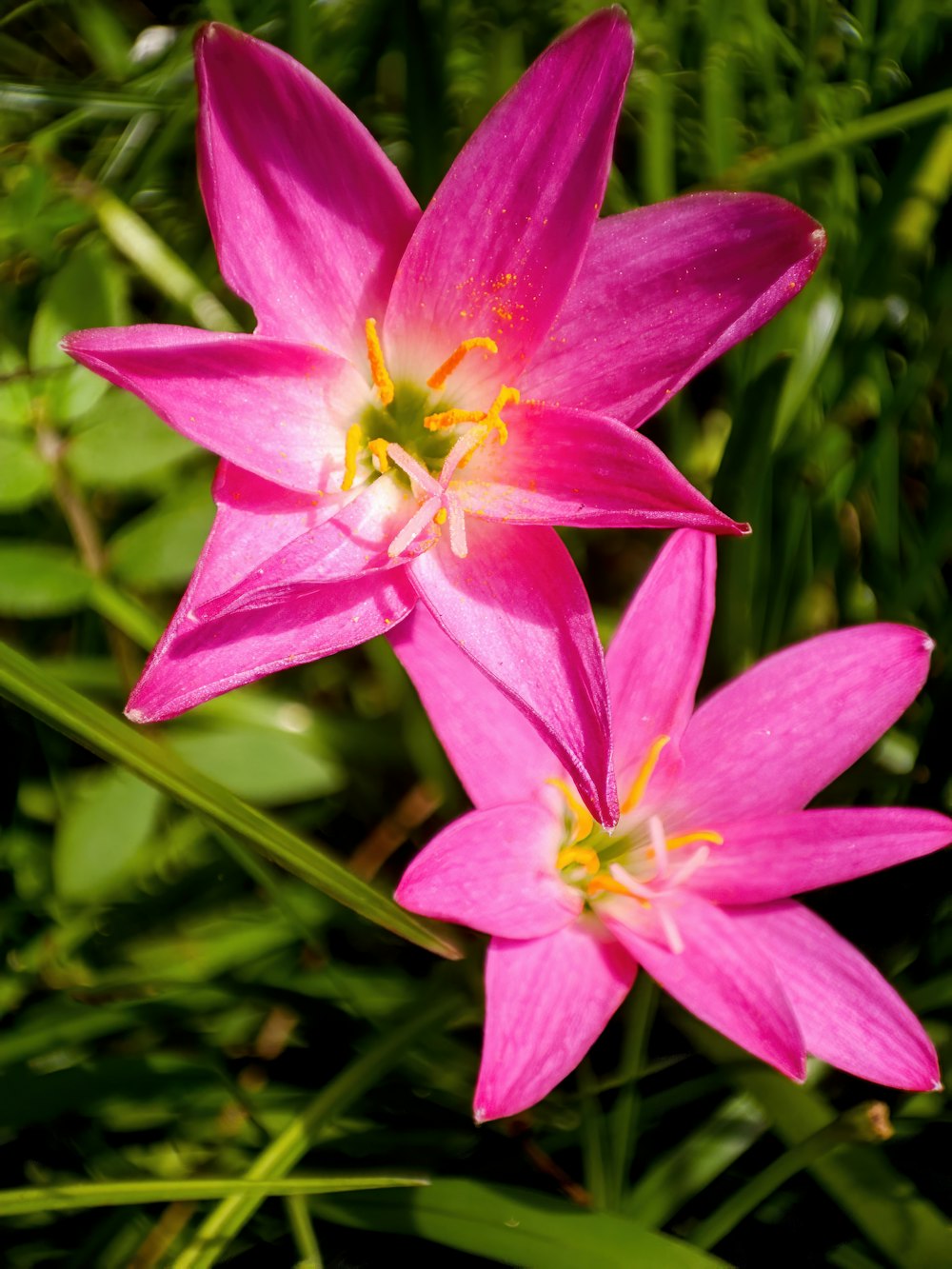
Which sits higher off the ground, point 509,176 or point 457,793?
point 509,176

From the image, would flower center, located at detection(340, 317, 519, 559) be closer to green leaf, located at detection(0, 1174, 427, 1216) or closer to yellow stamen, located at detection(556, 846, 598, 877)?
yellow stamen, located at detection(556, 846, 598, 877)

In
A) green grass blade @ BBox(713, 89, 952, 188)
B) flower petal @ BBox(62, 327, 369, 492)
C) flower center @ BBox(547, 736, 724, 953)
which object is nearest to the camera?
flower petal @ BBox(62, 327, 369, 492)

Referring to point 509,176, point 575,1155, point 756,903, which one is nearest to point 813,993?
point 756,903

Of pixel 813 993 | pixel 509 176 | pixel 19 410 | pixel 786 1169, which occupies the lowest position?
pixel 786 1169

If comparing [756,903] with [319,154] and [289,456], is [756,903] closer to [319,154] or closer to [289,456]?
Result: [289,456]

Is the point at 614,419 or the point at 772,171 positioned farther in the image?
the point at 772,171

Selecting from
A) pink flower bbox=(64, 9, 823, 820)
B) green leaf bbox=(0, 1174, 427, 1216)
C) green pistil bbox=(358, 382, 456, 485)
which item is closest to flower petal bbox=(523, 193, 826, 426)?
pink flower bbox=(64, 9, 823, 820)

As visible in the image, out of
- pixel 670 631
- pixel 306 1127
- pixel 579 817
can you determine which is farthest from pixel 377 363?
pixel 306 1127
